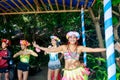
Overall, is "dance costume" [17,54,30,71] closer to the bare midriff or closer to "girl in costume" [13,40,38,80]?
"girl in costume" [13,40,38,80]

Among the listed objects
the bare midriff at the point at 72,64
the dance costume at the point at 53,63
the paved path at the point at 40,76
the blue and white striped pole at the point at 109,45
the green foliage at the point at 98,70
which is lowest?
the paved path at the point at 40,76

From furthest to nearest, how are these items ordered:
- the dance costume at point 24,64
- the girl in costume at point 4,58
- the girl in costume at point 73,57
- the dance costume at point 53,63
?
the dance costume at point 53,63 < the dance costume at point 24,64 < the girl in costume at point 4,58 < the girl in costume at point 73,57

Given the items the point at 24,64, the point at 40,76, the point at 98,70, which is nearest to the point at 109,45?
the point at 24,64

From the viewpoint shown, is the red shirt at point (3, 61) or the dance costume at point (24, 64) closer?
the red shirt at point (3, 61)

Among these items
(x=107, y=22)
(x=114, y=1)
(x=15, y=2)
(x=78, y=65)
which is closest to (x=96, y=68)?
(x=114, y=1)

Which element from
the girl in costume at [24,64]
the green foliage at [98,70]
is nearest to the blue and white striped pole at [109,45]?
the green foliage at [98,70]

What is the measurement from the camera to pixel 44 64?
13.9 m

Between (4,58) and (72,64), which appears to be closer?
(72,64)

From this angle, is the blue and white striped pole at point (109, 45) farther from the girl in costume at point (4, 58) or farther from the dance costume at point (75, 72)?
the girl in costume at point (4, 58)

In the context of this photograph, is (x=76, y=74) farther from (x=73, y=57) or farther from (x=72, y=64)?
(x=73, y=57)

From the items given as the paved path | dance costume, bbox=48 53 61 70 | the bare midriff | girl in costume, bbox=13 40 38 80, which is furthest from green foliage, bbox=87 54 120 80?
the bare midriff

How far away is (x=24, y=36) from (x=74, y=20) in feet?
7.45

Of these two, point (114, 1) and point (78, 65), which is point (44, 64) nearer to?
point (114, 1)

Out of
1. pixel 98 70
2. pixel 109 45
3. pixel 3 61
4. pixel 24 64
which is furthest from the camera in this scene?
pixel 98 70
